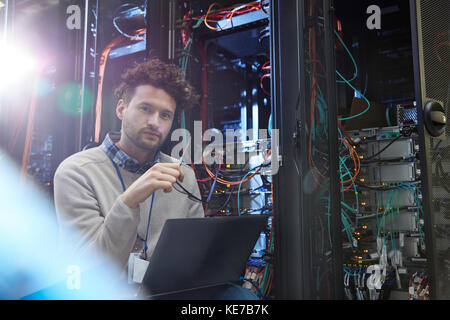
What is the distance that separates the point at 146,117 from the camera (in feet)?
4.64

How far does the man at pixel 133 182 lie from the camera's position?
1.23 meters

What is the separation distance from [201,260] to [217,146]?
91 centimetres

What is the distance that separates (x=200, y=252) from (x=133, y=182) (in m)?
0.46

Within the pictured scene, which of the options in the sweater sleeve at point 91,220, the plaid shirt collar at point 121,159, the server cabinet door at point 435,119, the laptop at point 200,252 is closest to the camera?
the laptop at point 200,252

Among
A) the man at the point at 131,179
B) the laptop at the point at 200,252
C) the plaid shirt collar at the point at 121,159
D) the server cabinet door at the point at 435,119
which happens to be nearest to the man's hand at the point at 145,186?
the man at the point at 131,179

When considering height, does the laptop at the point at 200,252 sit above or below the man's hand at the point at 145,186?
below

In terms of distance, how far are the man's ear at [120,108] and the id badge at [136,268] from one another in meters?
0.57

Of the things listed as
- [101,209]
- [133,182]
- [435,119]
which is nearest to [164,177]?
[133,182]

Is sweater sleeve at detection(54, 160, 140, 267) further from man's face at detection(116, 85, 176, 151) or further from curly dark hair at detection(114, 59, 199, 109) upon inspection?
curly dark hair at detection(114, 59, 199, 109)

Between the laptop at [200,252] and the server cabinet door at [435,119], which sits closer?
the laptop at [200,252]

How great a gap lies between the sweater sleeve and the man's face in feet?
0.84

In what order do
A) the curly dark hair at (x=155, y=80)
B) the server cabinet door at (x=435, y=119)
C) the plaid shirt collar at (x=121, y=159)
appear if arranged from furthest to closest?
the curly dark hair at (x=155, y=80), the plaid shirt collar at (x=121, y=159), the server cabinet door at (x=435, y=119)

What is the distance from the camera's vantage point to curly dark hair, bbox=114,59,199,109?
149 centimetres

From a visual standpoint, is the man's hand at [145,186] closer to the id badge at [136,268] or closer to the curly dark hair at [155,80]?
the id badge at [136,268]
